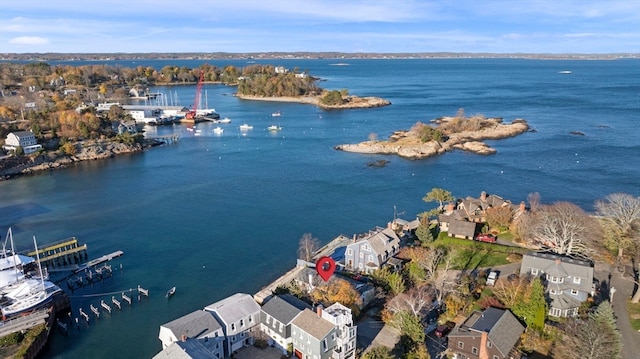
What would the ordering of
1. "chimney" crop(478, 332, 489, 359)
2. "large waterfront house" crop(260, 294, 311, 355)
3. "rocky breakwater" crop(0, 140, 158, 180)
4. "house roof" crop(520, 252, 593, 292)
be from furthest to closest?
1. "rocky breakwater" crop(0, 140, 158, 180)
2. "house roof" crop(520, 252, 593, 292)
3. "large waterfront house" crop(260, 294, 311, 355)
4. "chimney" crop(478, 332, 489, 359)

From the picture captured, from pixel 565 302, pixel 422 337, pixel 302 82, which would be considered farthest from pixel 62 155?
pixel 302 82

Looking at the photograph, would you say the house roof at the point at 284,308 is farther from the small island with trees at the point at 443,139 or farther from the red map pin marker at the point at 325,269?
the small island with trees at the point at 443,139

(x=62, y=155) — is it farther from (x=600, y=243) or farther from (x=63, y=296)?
(x=600, y=243)

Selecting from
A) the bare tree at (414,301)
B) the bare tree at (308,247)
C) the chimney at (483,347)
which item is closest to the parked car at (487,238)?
the bare tree at (414,301)

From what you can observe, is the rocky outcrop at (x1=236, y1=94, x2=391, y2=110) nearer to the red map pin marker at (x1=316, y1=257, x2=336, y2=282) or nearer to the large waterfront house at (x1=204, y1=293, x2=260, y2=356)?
the red map pin marker at (x1=316, y1=257, x2=336, y2=282)

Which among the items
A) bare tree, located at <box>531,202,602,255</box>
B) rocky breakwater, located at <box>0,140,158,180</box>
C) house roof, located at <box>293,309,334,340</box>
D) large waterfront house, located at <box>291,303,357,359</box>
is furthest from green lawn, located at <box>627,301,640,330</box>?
rocky breakwater, located at <box>0,140,158,180</box>

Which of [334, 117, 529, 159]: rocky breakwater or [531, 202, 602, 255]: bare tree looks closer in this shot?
[531, 202, 602, 255]: bare tree
